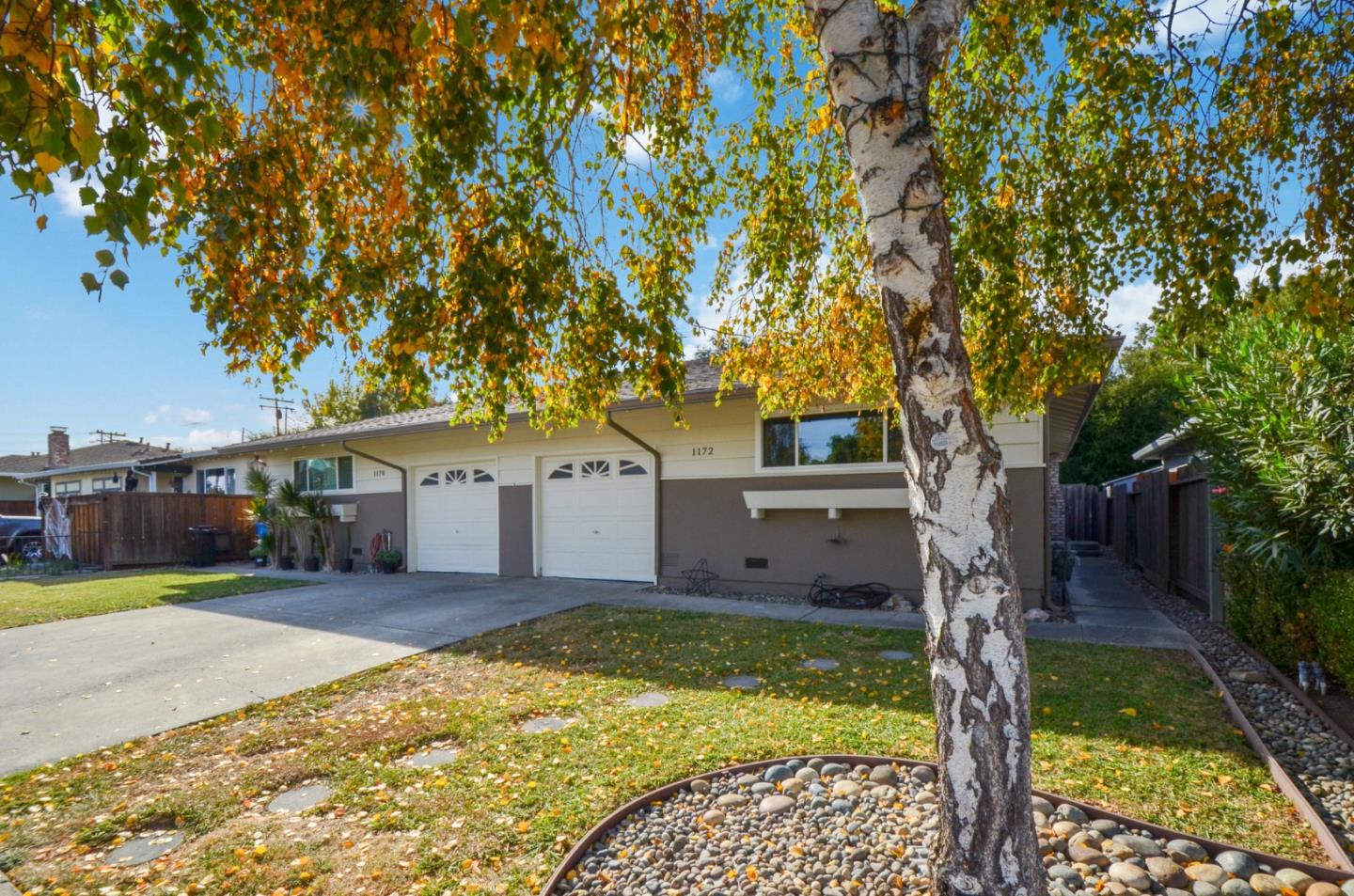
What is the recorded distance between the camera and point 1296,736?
13.5ft

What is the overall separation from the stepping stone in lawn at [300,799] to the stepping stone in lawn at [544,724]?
1.13m

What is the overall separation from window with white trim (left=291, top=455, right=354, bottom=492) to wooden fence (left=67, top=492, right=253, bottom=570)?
2.54 m

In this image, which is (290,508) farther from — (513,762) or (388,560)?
(513,762)

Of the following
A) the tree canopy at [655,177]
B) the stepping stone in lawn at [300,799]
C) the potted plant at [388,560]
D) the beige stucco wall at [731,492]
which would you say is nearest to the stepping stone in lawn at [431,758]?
the stepping stone in lawn at [300,799]

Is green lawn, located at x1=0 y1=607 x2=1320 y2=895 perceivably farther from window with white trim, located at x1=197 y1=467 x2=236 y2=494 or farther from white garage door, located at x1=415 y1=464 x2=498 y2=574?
window with white trim, located at x1=197 y1=467 x2=236 y2=494

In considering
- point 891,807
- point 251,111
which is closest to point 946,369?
point 891,807

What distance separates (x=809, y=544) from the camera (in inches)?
351

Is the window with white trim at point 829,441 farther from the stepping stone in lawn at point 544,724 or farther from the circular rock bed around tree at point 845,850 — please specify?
the circular rock bed around tree at point 845,850

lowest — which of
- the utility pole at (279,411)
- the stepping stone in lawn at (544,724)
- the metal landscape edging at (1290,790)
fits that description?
the stepping stone in lawn at (544,724)

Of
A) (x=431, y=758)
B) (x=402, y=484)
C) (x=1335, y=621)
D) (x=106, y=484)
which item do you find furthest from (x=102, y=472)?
(x=1335, y=621)

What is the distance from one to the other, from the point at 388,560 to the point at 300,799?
999 centimetres

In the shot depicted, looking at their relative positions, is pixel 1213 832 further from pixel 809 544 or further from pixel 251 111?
pixel 809 544

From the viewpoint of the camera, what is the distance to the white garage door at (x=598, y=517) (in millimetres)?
10477

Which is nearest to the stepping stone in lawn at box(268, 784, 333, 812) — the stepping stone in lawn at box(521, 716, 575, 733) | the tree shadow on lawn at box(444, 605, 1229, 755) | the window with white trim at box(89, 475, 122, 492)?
the stepping stone in lawn at box(521, 716, 575, 733)
